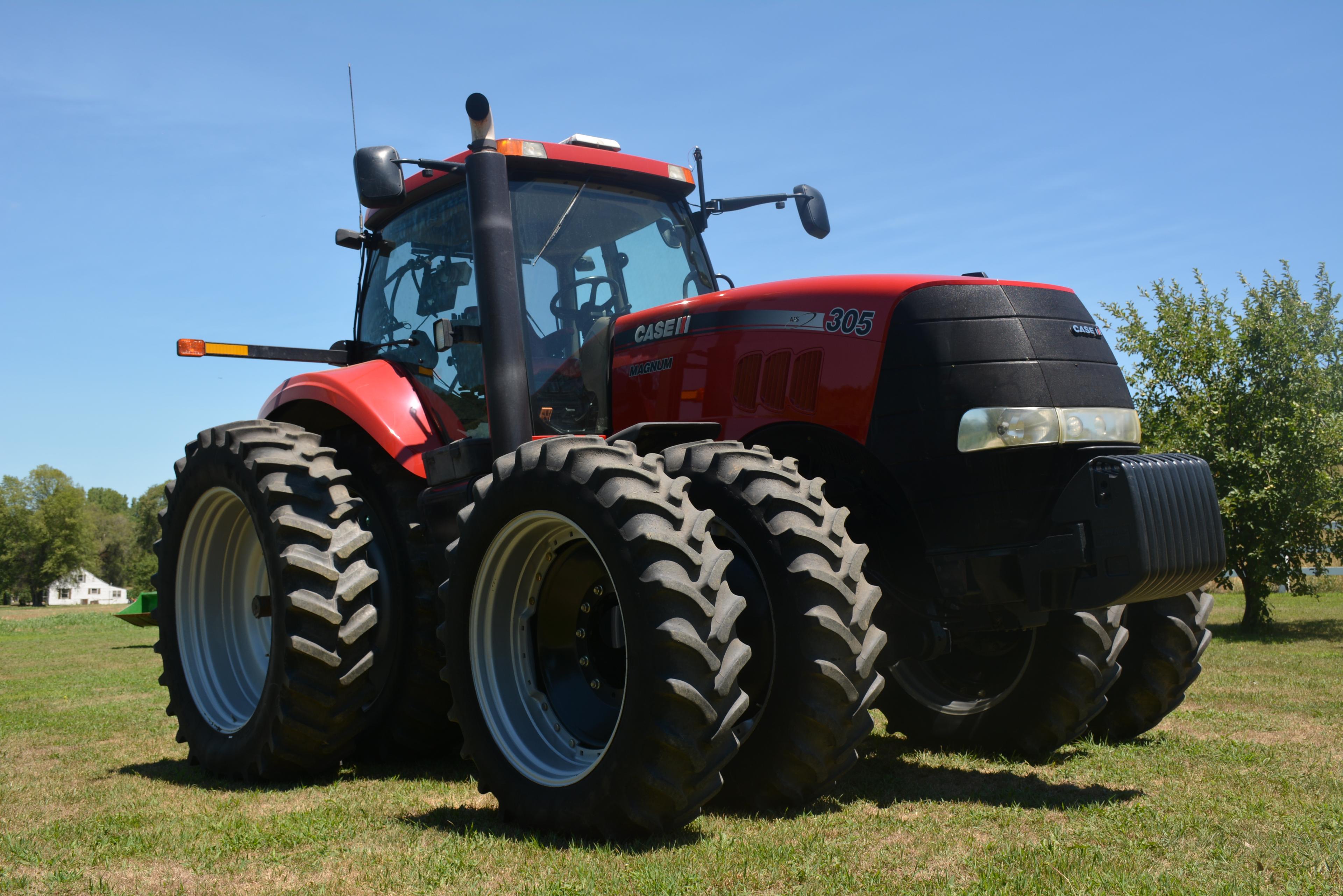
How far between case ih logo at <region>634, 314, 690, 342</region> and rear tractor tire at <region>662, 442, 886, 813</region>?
103 cm

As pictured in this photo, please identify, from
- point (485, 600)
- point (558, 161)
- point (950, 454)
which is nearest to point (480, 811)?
point (485, 600)

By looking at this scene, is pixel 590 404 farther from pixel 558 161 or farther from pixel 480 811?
pixel 480 811

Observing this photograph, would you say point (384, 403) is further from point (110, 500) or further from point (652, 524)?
point (110, 500)

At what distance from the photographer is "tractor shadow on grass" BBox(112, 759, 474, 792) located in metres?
4.98

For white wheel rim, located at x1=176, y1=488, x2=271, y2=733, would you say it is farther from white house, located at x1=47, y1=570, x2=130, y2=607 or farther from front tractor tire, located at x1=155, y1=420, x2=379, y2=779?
white house, located at x1=47, y1=570, x2=130, y2=607

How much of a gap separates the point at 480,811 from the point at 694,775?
1244mm

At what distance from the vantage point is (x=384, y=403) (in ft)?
17.9

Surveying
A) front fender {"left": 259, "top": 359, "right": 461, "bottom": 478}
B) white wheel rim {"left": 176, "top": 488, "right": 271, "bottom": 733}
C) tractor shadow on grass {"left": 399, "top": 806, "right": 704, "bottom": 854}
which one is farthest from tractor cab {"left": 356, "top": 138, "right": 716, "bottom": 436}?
tractor shadow on grass {"left": 399, "top": 806, "right": 704, "bottom": 854}

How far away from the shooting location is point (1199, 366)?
18500 mm

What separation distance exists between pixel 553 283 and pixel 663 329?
0.69m

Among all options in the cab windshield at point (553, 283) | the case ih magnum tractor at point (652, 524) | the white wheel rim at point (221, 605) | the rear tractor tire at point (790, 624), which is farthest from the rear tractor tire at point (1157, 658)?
the white wheel rim at point (221, 605)

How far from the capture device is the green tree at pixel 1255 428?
1719 centimetres

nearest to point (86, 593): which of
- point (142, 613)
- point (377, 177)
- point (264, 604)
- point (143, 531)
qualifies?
point (143, 531)

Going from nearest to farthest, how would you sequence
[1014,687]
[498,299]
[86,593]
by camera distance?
[498,299] < [1014,687] < [86,593]
